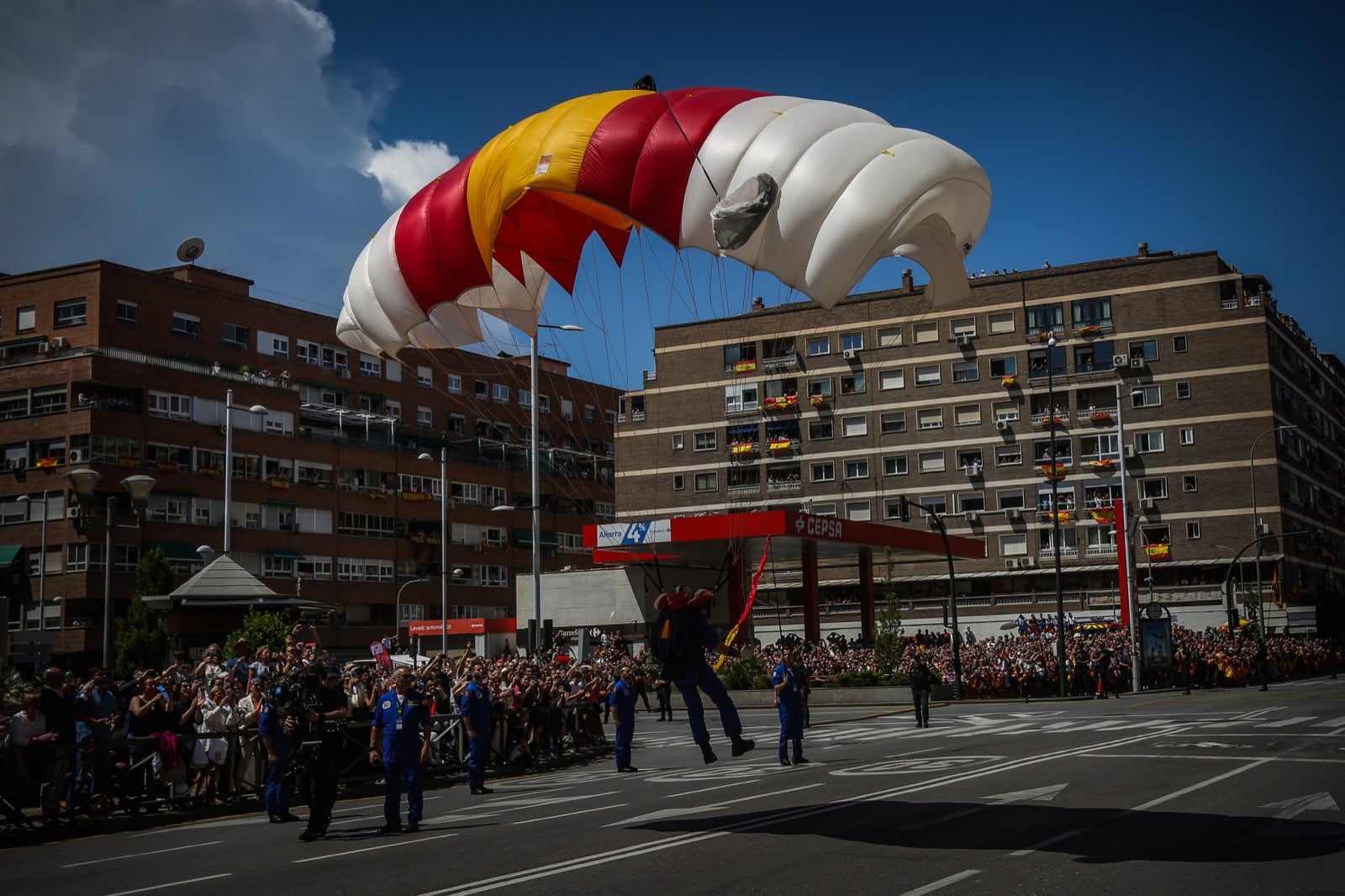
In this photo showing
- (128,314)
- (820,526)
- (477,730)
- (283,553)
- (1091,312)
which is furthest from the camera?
(1091,312)

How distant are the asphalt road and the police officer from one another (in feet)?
1.01

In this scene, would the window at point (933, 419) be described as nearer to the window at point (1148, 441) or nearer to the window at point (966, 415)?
the window at point (966, 415)

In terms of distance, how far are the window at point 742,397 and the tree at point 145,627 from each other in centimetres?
3616

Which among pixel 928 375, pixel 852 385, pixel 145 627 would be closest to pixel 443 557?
pixel 145 627

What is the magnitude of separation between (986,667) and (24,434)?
42.6m

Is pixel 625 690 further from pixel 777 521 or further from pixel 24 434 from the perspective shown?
pixel 24 434

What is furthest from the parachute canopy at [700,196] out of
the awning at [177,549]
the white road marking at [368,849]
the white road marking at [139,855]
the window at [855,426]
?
the window at [855,426]

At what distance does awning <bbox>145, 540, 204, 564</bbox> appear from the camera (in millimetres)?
58625

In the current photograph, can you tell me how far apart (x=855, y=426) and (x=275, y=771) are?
208 ft

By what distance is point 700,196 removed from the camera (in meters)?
14.6

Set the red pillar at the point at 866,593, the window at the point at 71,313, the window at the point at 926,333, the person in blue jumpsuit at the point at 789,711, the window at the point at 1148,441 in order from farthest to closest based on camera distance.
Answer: the window at the point at 926,333, the window at the point at 1148,441, the window at the point at 71,313, the red pillar at the point at 866,593, the person in blue jumpsuit at the point at 789,711

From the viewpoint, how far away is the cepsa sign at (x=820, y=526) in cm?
4522

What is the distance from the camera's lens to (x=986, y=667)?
Result: 1747 inches

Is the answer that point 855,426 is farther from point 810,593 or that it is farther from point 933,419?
point 810,593
